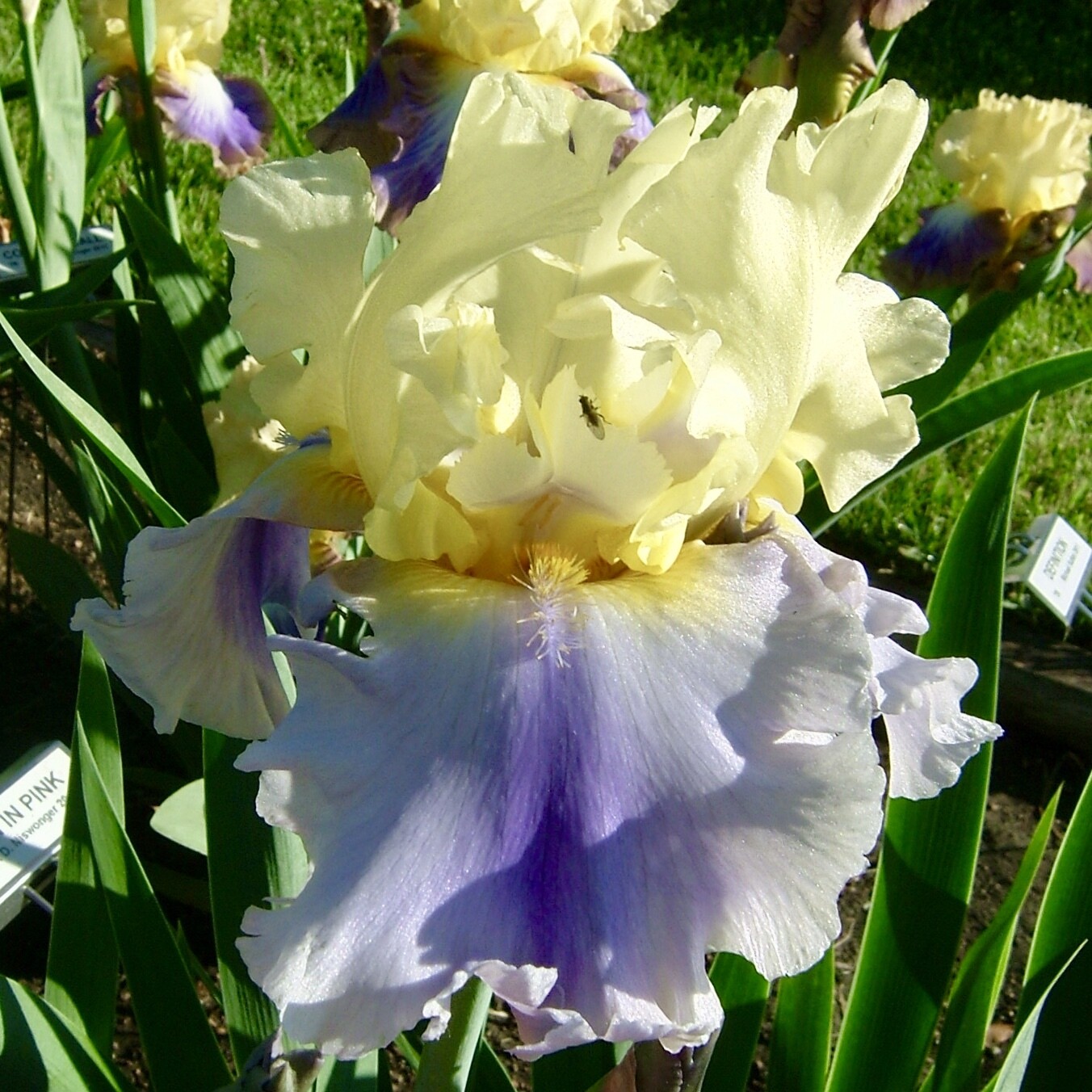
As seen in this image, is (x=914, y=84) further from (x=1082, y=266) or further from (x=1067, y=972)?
(x=1067, y=972)

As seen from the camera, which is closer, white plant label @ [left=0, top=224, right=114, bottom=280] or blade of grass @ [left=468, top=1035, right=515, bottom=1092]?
blade of grass @ [left=468, top=1035, right=515, bottom=1092]

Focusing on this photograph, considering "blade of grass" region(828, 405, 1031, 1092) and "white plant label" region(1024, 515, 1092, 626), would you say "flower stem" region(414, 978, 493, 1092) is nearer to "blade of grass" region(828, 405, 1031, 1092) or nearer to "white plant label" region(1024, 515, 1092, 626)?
"blade of grass" region(828, 405, 1031, 1092)

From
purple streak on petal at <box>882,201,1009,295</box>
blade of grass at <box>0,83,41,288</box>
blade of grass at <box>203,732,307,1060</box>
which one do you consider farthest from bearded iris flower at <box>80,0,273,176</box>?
blade of grass at <box>203,732,307,1060</box>

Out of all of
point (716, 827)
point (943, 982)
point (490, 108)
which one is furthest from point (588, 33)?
point (716, 827)

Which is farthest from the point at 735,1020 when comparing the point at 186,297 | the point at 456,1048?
the point at 186,297

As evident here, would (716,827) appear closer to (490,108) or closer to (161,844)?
(490,108)

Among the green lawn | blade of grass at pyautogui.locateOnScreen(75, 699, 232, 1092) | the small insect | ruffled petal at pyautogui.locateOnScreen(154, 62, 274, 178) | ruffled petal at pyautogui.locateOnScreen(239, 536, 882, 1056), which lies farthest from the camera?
the green lawn

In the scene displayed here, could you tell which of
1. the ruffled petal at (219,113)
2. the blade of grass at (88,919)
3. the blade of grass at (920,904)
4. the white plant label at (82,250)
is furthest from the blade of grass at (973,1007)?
the ruffled petal at (219,113)
